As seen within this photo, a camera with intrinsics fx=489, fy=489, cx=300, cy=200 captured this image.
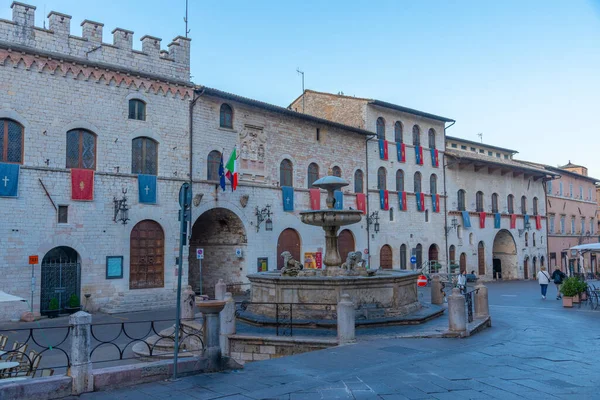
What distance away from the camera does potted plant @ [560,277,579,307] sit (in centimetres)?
1812

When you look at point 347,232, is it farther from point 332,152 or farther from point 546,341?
point 546,341

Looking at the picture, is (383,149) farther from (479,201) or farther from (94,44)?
(94,44)

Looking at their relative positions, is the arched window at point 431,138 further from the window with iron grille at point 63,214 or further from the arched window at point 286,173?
the window with iron grille at point 63,214

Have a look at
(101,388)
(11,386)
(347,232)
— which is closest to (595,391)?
(101,388)

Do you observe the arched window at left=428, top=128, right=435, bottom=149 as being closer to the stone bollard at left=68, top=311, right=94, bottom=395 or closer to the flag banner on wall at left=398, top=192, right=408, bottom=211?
the flag banner on wall at left=398, top=192, right=408, bottom=211

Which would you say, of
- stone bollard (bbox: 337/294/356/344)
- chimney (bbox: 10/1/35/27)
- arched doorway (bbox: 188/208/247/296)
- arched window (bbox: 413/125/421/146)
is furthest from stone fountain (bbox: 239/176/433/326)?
arched window (bbox: 413/125/421/146)

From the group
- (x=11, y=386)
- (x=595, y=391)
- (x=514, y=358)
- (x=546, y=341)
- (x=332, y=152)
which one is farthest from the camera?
(x=332, y=152)

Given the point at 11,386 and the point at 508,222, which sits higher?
the point at 508,222

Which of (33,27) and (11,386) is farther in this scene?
(33,27)

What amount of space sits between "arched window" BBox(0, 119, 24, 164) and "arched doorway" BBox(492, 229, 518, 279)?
35.4 m

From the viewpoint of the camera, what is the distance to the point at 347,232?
2912 centimetres

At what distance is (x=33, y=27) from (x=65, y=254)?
8298 millimetres

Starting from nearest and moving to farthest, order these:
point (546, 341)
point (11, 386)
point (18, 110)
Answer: point (11, 386) < point (546, 341) < point (18, 110)

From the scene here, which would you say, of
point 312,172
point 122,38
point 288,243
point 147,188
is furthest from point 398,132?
point 122,38
